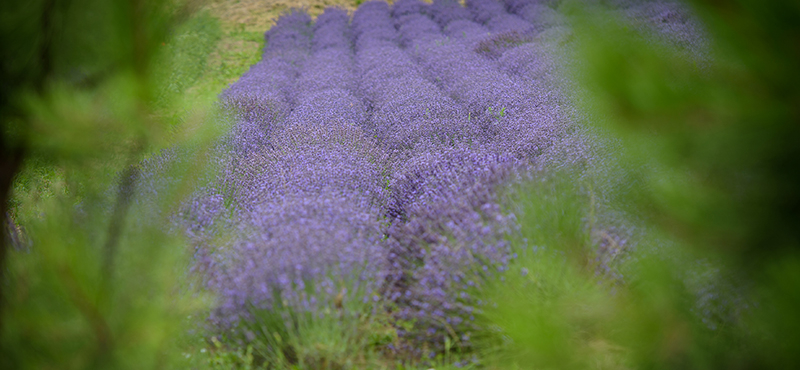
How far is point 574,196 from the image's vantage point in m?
2.30

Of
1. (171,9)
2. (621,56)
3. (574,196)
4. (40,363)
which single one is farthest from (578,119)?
(40,363)

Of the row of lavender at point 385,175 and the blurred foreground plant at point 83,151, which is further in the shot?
the row of lavender at point 385,175

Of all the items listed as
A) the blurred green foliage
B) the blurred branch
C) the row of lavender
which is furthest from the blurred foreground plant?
the blurred green foliage

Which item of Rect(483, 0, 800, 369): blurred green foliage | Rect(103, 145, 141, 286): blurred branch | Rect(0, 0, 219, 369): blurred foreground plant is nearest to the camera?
Rect(483, 0, 800, 369): blurred green foliage

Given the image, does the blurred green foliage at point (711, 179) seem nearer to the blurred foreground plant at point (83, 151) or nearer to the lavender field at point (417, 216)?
the lavender field at point (417, 216)

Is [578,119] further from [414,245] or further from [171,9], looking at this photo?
[171,9]

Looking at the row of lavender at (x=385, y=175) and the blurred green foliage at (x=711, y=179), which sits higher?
the blurred green foliage at (x=711, y=179)

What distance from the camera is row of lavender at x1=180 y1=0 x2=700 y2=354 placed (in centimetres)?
205

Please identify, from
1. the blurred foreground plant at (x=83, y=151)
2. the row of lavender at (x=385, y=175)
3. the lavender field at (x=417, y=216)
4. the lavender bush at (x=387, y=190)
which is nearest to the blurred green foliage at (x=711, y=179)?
the lavender field at (x=417, y=216)

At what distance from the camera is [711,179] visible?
1136 millimetres

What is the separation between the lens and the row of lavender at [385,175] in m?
2.05

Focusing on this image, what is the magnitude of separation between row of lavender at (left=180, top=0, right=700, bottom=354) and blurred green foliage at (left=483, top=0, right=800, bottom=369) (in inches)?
27.9

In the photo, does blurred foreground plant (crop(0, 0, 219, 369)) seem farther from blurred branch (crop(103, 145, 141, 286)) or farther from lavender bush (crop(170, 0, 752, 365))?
lavender bush (crop(170, 0, 752, 365))

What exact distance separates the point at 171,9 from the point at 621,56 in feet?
3.89
